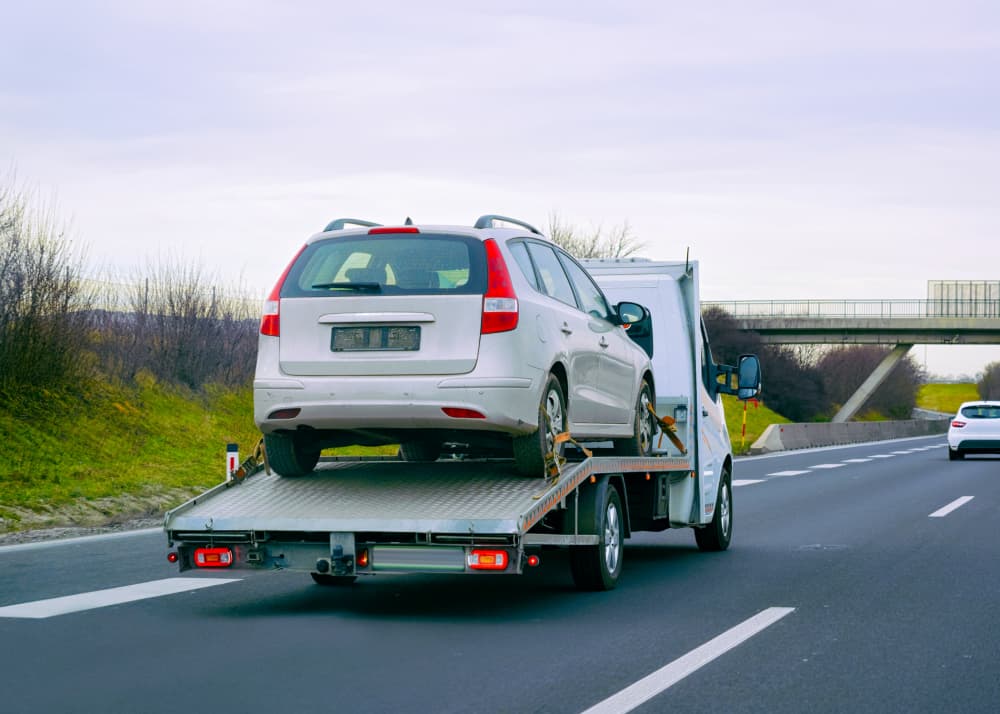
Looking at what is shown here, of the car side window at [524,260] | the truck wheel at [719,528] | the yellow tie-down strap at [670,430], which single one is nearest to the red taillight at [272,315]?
the car side window at [524,260]

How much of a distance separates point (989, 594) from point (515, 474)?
132 inches

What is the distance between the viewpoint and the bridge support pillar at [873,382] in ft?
254

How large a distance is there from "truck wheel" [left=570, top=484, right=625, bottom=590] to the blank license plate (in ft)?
5.62

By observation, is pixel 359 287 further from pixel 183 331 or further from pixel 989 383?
pixel 989 383

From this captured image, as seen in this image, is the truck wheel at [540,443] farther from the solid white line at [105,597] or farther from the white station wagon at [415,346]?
the solid white line at [105,597]

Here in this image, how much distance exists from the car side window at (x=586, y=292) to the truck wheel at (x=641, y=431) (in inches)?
31.2

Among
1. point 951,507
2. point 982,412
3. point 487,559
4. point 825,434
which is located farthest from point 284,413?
point 825,434

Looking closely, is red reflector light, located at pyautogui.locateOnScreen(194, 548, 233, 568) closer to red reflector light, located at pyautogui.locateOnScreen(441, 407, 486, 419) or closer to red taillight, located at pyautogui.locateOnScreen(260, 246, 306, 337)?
red taillight, located at pyautogui.locateOnScreen(260, 246, 306, 337)

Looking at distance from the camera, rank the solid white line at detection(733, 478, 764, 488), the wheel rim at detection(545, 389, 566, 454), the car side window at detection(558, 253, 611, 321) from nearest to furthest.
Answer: the wheel rim at detection(545, 389, 566, 454) → the car side window at detection(558, 253, 611, 321) → the solid white line at detection(733, 478, 764, 488)

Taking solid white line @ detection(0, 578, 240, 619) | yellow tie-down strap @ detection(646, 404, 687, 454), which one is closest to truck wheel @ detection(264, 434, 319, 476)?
solid white line @ detection(0, 578, 240, 619)

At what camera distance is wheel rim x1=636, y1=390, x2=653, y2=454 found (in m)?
10.6

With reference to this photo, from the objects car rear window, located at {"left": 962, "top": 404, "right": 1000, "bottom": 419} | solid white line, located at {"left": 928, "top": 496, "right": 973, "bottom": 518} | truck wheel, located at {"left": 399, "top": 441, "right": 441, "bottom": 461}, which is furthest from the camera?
car rear window, located at {"left": 962, "top": 404, "right": 1000, "bottom": 419}

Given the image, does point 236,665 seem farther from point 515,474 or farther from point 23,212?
point 23,212

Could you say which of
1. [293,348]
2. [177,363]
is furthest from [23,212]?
[293,348]
